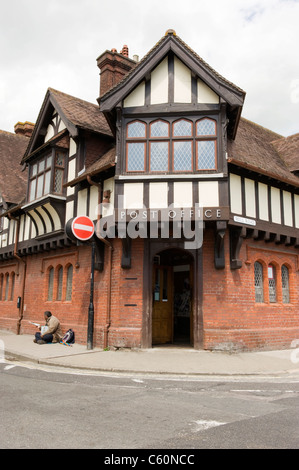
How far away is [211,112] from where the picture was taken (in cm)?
1218

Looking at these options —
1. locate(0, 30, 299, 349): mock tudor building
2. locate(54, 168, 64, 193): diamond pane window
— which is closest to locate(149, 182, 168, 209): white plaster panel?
locate(0, 30, 299, 349): mock tudor building

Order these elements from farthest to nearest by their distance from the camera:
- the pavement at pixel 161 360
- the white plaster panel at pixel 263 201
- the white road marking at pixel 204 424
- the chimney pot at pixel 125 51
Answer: the chimney pot at pixel 125 51
the white plaster panel at pixel 263 201
the pavement at pixel 161 360
the white road marking at pixel 204 424

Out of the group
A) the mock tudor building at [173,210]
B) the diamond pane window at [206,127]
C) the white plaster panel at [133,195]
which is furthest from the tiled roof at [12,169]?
the diamond pane window at [206,127]

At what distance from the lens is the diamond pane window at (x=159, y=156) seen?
1202cm

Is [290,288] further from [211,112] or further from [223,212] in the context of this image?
[211,112]

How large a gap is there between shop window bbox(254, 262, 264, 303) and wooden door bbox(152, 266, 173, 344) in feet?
10.0

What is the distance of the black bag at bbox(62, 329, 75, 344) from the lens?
13328mm

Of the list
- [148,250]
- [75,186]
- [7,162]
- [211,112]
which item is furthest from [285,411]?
[7,162]

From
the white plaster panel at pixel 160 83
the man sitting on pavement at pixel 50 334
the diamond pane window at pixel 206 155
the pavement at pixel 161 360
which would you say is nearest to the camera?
the pavement at pixel 161 360

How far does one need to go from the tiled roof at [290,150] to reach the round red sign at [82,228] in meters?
8.77

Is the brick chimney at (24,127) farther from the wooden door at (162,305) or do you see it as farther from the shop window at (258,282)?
the shop window at (258,282)

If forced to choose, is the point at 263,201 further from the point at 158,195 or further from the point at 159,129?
the point at 159,129

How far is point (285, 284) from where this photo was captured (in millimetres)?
14828

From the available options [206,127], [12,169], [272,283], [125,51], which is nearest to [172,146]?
[206,127]
